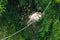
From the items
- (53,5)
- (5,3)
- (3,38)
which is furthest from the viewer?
(3,38)

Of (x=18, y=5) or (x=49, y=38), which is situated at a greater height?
(x=18, y=5)

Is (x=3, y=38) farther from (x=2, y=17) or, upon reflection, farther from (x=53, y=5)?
(x=53, y=5)

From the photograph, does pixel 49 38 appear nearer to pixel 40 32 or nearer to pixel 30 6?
pixel 40 32

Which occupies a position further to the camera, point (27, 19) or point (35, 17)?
point (27, 19)

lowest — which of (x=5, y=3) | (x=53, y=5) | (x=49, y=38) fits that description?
(x=49, y=38)

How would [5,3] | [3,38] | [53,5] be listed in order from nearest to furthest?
[53,5], [5,3], [3,38]

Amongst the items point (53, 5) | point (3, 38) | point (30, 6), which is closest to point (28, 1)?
point (30, 6)

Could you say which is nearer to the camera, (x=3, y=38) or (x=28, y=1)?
(x=28, y=1)
